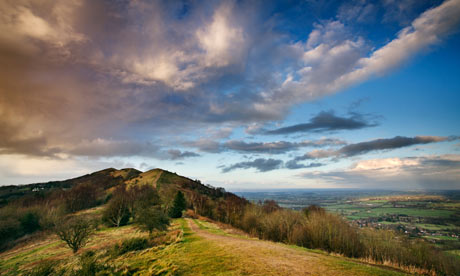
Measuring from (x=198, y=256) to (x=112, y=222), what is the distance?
6746cm

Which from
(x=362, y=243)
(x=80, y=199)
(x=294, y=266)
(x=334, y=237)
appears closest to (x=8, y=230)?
(x=80, y=199)

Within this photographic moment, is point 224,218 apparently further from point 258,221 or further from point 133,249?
point 133,249

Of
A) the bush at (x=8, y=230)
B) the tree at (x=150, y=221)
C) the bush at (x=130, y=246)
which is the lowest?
the bush at (x=8, y=230)

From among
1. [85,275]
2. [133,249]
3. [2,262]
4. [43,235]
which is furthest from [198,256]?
[43,235]

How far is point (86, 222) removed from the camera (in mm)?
40906

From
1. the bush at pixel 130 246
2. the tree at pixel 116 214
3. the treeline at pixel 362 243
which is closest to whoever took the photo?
the treeline at pixel 362 243

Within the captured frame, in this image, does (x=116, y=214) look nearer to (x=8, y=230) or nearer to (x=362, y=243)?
(x=8, y=230)

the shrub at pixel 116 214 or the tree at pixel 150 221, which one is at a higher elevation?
the tree at pixel 150 221

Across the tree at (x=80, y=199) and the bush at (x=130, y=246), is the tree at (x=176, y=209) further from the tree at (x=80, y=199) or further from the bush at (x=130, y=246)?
the tree at (x=80, y=199)

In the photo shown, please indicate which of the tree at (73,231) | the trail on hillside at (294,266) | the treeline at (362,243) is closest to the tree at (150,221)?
the tree at (73,231)

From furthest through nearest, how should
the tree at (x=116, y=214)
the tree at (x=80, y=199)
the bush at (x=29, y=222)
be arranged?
the tree at (x=80, y=199), the tree at (x=116, y=214), the bush at (x=29, y=222)

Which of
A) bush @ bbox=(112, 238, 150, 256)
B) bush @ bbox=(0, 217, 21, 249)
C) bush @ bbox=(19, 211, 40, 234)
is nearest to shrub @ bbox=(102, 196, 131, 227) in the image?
→ bush @ bbox=(0, 217, 21, 249)

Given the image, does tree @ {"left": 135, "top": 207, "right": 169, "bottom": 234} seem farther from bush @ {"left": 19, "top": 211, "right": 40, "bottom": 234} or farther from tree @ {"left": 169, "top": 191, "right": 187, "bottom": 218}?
bush @ {"left": 19, "top": 211, "right": 40, "bottom": 234}

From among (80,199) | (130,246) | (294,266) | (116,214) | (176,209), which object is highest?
(294,266)
